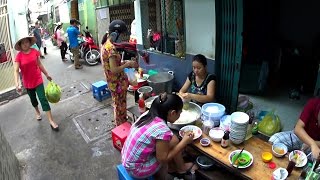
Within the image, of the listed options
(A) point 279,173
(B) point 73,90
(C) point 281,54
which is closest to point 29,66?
(B) point 73,90

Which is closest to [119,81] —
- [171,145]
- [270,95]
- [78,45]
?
[171,145]

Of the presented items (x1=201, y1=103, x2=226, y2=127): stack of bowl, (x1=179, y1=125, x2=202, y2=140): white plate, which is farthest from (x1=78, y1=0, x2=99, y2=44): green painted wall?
(x1=179, y1=125, x2=202, y2=140): white plate

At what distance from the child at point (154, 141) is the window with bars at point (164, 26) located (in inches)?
109

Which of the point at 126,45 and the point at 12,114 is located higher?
the point at 126,45

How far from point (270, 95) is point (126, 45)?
4.19 metres

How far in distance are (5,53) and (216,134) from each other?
23.2 feet

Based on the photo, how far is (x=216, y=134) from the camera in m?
3.07

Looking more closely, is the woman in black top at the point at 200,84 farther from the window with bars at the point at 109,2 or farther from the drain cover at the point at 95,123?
the window with bars at the point at 109,2

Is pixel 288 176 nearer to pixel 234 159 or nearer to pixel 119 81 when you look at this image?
pixel 234 159

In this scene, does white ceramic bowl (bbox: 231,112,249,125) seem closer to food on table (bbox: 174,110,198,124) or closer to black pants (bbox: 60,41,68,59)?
food on table (bbox: 174,110,198,124)

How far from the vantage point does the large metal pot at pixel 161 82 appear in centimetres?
521

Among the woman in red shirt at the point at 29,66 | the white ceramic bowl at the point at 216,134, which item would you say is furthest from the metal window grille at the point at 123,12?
the white ceramic bowl at the point at 216,134

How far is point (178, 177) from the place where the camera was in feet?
10.2

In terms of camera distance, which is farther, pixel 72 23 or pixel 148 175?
pixel 72 23
